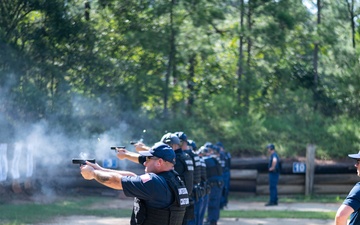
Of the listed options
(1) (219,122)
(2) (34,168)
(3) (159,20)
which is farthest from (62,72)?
(1) (219,122)

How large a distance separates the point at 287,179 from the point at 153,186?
19122mm

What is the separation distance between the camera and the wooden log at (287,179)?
25.8 metres

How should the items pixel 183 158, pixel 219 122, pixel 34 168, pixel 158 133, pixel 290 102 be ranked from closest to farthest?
pixel 183 158 < pixel 34 168 < pixel 158 133 < pixel 219 122 < pixel 290 102

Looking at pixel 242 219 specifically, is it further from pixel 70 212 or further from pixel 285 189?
pixel 285 189

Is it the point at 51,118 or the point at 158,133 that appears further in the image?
the point at 158,133

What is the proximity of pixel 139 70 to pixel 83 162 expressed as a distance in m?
19.4

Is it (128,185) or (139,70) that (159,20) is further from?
(128,185)

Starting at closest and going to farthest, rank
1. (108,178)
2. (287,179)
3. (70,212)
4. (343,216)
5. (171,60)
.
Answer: (343,216)
(108,178)
(70,212)
(287,179)
(171,60)

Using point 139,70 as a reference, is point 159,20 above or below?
above

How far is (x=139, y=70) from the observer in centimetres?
2647

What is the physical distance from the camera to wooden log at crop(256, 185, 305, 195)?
25766 millimetres

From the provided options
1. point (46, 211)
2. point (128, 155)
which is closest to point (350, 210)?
point (128, 155)

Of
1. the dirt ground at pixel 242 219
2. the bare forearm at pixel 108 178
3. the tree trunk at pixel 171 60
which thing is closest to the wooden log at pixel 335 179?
the dirt ground at pixel 242 219

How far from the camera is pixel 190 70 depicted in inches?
1193
